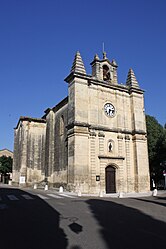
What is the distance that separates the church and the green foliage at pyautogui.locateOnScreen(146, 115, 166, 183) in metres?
4.42

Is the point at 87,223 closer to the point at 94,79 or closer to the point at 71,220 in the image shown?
the point at 71,220

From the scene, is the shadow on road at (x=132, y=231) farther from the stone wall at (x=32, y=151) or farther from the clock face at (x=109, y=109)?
the stone wall at (x=32, y=151)

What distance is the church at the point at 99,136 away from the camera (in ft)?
65.6

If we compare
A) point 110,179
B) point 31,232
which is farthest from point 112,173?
point 31,232

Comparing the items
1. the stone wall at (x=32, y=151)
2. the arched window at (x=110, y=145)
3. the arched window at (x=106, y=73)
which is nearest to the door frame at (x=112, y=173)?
the arched window at (x=110, y=145)

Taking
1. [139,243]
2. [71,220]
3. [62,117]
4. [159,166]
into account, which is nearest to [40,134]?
[62,117]

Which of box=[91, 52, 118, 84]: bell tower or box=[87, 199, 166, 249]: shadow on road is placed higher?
box=[91, 52, 118, 84]: bell tower

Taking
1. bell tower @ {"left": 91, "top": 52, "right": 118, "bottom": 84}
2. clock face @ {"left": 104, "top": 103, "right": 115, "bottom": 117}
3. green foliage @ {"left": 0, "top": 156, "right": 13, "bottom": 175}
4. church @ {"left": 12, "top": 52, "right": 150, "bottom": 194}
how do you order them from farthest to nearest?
green foliage @ {"left": 0, "top": 156, "right": 13, "bottom": 175}
bell tower @ {"left": 91, "top": 52, "right": 118, "bottom": 84}
clock face @ {"left": 104, "top": 103, "right": 115, "bottom": 117}
church @ {"left": 12, "top": 52, "right": 150, "bottom": 194}

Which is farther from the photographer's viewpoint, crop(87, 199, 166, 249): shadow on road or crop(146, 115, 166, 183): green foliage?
crop(146, 115, 166, 183): green foliage

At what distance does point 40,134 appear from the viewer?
99.2 feet

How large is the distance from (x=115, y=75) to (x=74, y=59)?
511cm

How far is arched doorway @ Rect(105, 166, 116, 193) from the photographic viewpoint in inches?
837

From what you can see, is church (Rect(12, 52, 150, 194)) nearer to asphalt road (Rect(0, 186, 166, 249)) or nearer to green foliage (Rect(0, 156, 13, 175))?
asphalt road (Rect(0, 186, 166, 249))

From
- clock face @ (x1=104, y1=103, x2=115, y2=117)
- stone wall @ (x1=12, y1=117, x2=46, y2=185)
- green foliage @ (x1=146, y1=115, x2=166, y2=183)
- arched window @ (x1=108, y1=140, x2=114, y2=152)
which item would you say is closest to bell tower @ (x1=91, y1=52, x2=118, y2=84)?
clock face @ (x1=104, y1=103, x2=115, y2=117)
